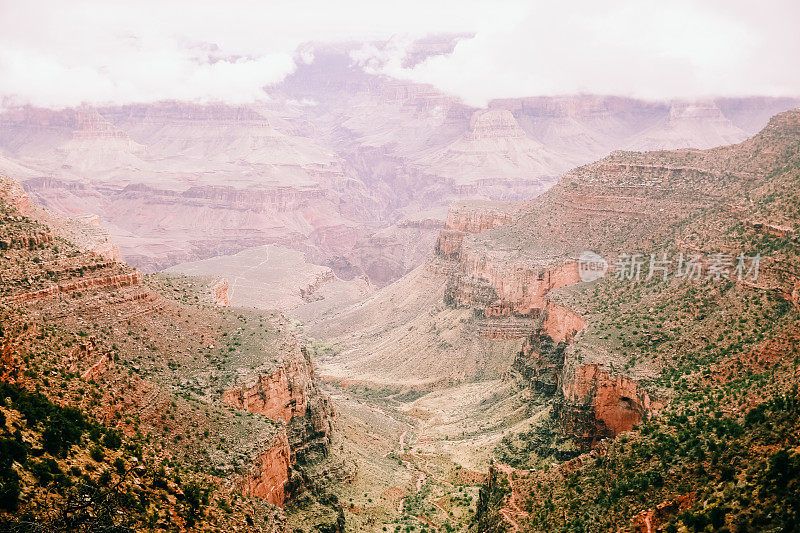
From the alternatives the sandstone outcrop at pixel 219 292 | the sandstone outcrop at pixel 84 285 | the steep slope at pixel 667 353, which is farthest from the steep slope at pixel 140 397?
the steep slope at pixel 667 353

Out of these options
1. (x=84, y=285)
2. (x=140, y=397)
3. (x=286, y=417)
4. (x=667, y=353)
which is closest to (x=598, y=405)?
(x=667, y=353)

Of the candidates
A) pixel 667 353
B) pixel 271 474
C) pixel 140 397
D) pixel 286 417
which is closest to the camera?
pixel 140 397

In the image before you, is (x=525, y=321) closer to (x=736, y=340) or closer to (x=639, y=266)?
(x=639, y=266)

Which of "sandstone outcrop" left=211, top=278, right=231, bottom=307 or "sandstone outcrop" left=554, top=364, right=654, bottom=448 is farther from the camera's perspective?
"sandstone outcrop" left=211, top=278, right=231, bottom=307

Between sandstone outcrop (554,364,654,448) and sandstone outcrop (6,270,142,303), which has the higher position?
sandstone outcrop (6,270,142,303)

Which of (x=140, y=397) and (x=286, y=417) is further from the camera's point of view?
(x=286, y=417)

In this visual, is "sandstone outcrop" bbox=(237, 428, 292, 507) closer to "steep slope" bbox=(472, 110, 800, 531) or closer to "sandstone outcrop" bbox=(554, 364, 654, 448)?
"steep slope" bbox=(472, 110, 800, 531)

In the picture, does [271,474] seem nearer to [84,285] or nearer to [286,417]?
A: [286,417]

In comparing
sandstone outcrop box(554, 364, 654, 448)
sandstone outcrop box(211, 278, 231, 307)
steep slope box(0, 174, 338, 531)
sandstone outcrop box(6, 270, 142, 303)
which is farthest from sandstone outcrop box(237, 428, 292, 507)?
sandstone outcrop box(211, 278, 231, 307)

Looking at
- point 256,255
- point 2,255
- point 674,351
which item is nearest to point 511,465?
point 674,351

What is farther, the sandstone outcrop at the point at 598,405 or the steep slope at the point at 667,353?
the sandstone outcrop at the point at 598,405

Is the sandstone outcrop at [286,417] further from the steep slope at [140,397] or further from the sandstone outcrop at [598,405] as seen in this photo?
the sandstone outcrop at [598,405]
